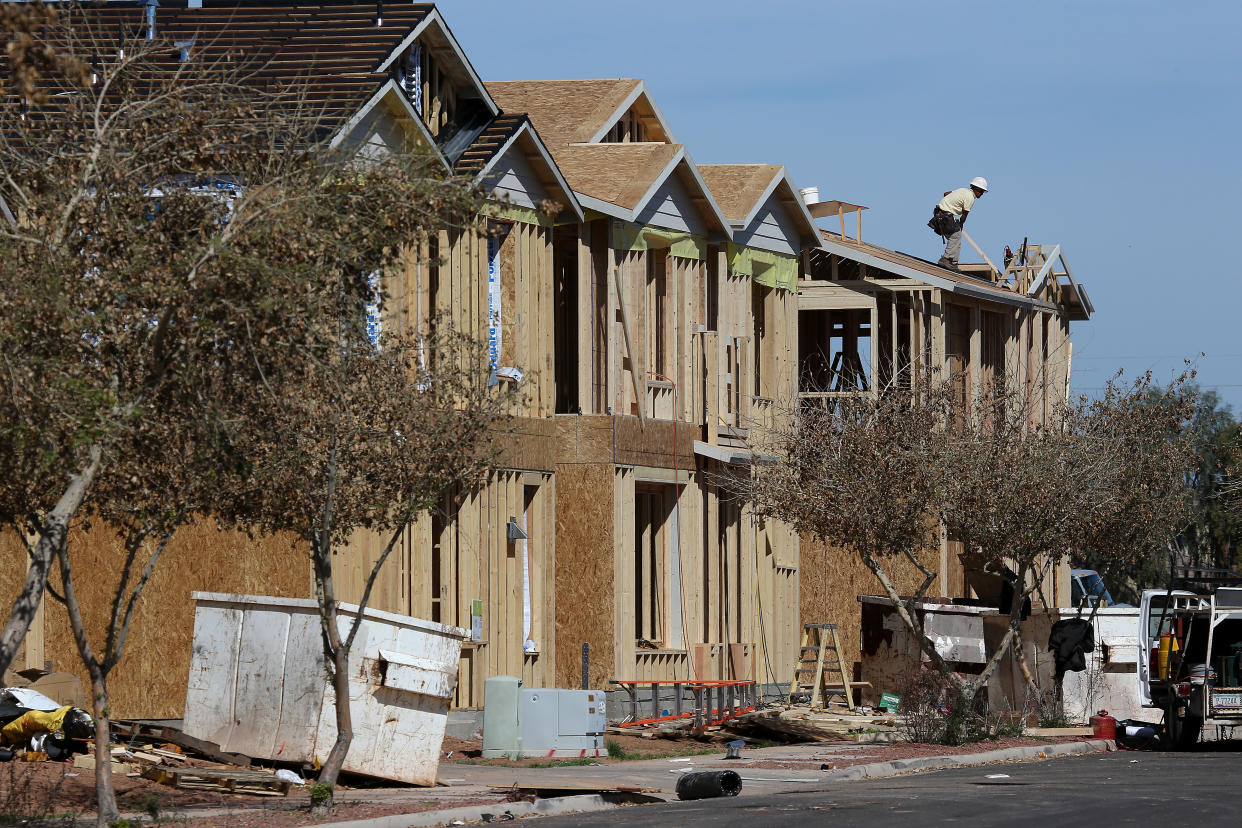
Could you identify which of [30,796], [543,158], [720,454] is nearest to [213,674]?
[30,796]

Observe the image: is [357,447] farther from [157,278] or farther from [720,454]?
[720,454]

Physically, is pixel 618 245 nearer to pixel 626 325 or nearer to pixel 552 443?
pixel 626 325

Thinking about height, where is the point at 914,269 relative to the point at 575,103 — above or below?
below

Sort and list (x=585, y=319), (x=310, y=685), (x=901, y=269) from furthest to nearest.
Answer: (x=901, y=269) < (x=585, y=319) < (x=310, y=685)

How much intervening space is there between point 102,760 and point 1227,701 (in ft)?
47.9

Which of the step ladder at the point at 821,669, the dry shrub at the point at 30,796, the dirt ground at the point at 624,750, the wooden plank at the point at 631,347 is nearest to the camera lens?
the dry shrub at the point at 30,796

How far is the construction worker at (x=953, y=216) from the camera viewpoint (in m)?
36.2

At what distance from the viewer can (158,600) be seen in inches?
763

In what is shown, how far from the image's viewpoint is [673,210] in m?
26.7

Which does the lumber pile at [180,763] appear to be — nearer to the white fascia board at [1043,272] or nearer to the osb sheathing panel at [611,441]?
the osb sheathing panel at [611,441]

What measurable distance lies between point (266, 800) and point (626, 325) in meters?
11.7

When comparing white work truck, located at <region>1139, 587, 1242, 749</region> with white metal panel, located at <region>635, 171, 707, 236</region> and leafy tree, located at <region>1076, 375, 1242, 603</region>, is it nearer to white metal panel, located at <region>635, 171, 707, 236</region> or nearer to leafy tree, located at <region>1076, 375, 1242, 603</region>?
leafy tree, located at <region>1076, 375, 1242, 603</region>

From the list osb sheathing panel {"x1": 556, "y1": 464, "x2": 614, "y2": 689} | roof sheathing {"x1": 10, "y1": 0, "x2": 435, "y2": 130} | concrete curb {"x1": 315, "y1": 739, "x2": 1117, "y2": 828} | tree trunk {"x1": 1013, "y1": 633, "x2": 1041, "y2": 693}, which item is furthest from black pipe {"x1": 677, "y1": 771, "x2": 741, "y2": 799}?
tree trunk {"x1": 1013, "y1": 633, "x2": 1041, "y2": 693}

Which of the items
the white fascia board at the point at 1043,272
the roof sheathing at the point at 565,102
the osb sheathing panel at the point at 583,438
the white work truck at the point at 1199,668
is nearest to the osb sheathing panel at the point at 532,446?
the osb sheathing panel at the point at 583,438
